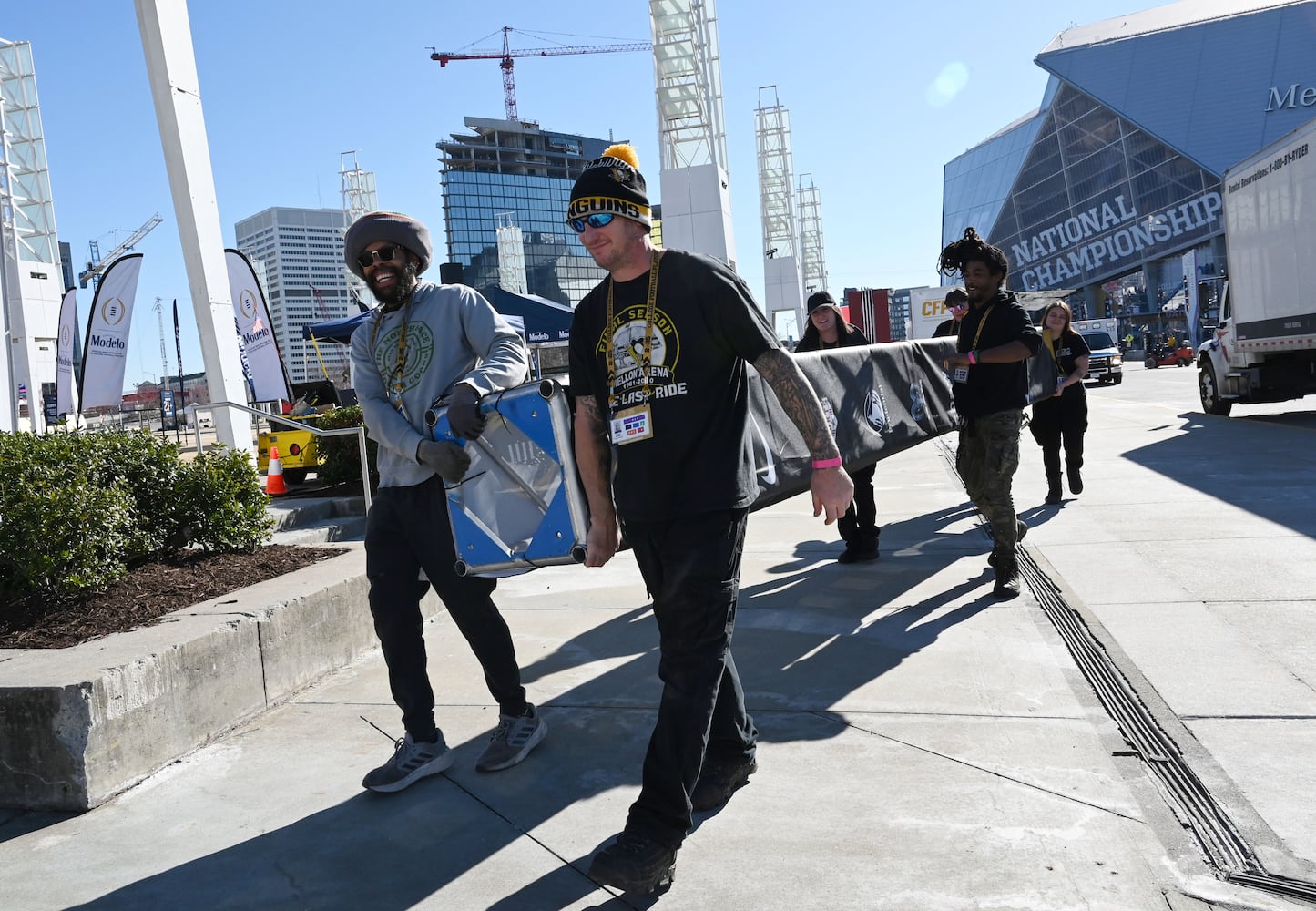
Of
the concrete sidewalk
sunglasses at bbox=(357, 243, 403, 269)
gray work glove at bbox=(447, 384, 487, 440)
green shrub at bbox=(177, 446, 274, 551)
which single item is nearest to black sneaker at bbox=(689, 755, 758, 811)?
the concrete sidewalk

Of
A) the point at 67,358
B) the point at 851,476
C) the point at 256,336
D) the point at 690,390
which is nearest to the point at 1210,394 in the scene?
the point at 851,476

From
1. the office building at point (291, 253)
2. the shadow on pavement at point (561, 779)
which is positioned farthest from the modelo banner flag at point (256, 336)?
the office building at point (291, 253)

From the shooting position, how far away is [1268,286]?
14836 mm

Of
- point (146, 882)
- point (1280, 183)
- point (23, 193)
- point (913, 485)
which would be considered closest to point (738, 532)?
point (146, 882)

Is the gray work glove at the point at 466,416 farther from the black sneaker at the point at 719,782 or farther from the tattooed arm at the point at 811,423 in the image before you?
the black sneaker at the point at 719,782

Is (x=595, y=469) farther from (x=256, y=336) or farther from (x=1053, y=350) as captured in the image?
(x=256, y=336)

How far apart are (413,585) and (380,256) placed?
1204 millimetres

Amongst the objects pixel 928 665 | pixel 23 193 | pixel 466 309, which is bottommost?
pixel 928 665

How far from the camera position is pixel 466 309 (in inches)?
141


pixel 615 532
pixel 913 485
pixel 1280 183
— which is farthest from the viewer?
pixel 1280 183

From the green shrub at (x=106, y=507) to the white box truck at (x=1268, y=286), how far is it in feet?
46.5

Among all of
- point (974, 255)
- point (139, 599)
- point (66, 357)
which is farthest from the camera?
point (66, 357)

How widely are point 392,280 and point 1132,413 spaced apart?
17.5 meters

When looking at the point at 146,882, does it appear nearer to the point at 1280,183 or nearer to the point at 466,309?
the point at 466,309
